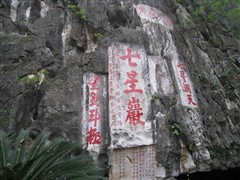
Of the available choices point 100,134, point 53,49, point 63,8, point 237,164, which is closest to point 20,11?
point 63,8

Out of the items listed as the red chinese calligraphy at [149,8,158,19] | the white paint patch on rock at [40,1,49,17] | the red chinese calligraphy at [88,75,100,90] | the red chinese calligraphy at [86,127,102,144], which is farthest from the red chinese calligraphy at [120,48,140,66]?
the white paint patch on rock at [40,1,49,17]

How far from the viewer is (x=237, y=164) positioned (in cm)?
726

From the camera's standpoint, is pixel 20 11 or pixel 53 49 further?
pixel 20 11

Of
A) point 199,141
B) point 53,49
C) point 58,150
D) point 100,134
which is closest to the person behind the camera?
point 58,150

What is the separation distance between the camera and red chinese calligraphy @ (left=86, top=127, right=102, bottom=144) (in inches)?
251

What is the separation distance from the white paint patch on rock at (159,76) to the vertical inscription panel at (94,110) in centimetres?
140

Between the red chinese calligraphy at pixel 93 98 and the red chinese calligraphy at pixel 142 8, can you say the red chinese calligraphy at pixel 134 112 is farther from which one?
the red chinese calligraphy at pixel 142 8

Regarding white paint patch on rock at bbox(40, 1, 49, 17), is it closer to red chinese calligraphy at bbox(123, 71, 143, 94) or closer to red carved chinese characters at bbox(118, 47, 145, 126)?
red carved chinese characters at bbox(118, 47, 145, 126)

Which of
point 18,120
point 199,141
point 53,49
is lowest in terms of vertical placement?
point 199,141

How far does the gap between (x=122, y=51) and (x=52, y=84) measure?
6.47ft

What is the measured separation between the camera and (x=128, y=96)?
6.67m

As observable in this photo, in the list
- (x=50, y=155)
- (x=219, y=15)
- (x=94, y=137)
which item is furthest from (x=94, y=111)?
(x=219, y=15)

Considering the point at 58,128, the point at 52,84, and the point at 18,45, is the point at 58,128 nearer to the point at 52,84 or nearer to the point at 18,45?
the point at 52,84

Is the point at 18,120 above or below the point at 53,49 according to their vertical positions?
below
